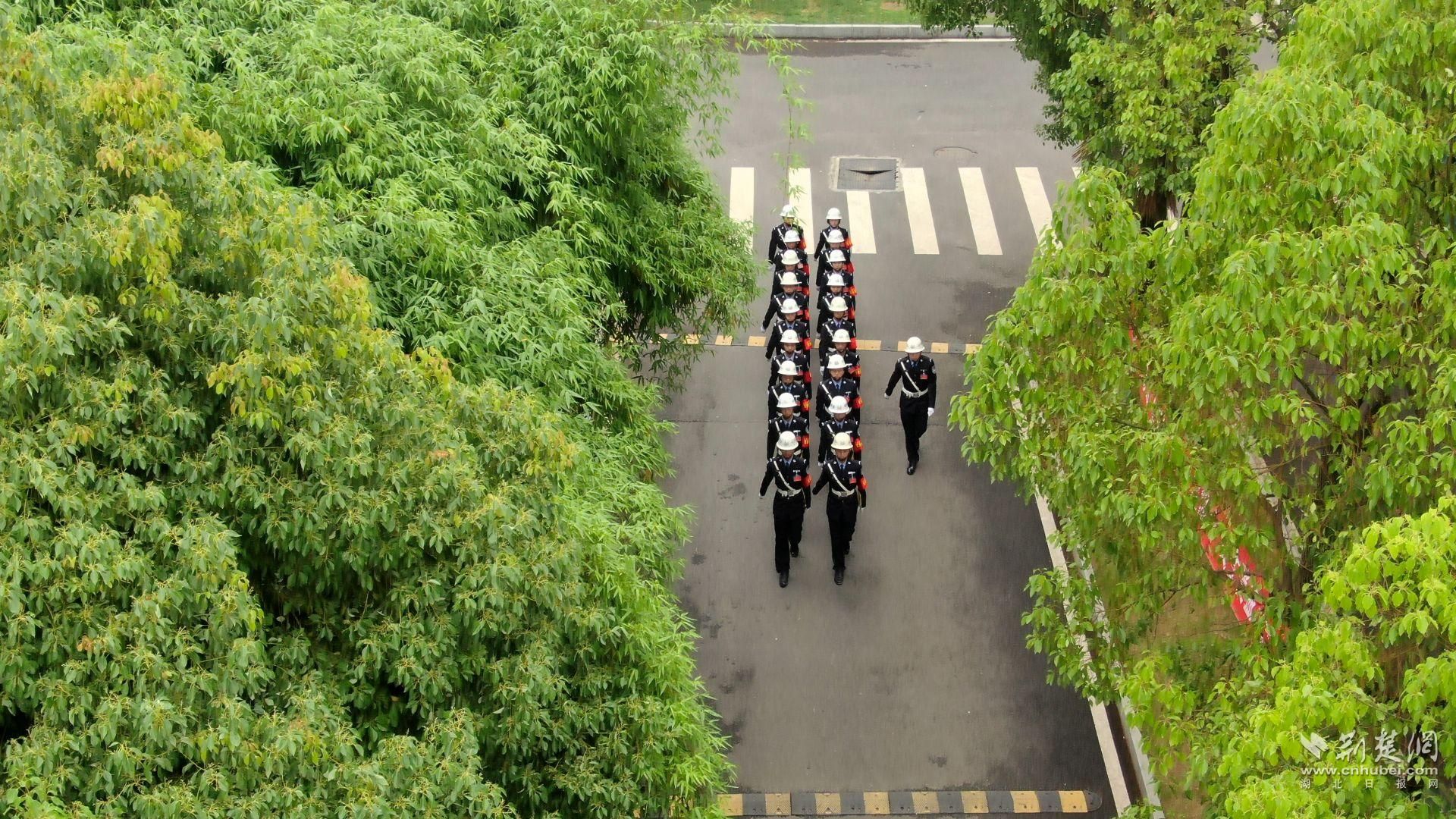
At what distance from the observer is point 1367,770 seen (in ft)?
20.1

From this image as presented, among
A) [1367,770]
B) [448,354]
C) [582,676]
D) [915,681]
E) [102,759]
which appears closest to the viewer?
[102,759]

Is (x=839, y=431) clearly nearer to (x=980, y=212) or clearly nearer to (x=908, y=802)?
(x=908, y=802)

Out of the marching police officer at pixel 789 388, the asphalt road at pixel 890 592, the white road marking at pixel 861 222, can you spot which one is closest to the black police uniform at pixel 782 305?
the asphalt road at pixel 890 592

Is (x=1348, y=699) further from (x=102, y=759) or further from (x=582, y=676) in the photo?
(x=102, y=759)

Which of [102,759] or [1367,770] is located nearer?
[102,759]

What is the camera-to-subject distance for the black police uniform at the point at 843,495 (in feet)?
44.8

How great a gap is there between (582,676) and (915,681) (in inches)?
253

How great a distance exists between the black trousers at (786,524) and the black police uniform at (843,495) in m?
0.32

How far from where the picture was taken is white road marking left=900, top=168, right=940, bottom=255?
21.1 metres

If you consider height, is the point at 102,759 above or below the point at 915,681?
above

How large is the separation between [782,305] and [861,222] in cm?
565

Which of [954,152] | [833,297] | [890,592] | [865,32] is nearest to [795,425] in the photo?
[890,592]

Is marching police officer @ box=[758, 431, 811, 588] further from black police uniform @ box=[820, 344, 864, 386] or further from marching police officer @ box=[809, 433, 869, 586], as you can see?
black police uniform @ box=[820, 344, 864, 386]

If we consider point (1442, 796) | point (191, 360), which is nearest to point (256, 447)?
point (191, 360)
